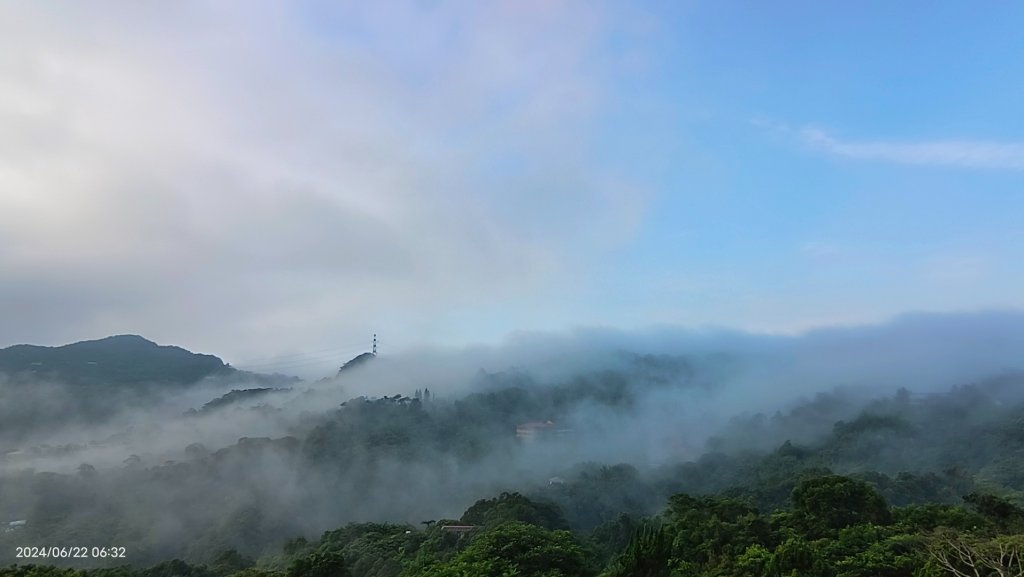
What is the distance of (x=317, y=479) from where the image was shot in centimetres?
10706

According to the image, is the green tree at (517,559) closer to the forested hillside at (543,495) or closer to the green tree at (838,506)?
the forested hillside at (543,495)

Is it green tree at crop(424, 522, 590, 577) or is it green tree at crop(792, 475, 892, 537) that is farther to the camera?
green tree at crop(792, 475, 892, 537)

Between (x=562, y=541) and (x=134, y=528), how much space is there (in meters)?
68.6

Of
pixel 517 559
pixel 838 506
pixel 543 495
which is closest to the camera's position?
pixel 517 559

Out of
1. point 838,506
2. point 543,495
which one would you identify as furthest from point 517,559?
point 543,495

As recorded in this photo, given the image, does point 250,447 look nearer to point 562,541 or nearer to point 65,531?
point 65,531

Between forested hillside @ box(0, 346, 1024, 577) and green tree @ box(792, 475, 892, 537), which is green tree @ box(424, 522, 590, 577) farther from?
green tree @ box(792, 475, 892, 537)

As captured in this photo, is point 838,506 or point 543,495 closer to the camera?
point 838,506

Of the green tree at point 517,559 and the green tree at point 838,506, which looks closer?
the green tree at point 517,559

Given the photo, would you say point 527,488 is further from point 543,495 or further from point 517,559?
point 517,559

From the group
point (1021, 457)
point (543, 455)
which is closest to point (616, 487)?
point (543, 455)

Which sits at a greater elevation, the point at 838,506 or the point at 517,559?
the point at 838,506

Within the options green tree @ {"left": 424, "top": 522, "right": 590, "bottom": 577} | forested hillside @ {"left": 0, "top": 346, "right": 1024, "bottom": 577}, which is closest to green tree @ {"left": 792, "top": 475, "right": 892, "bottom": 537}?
forested hillside @ {"left": 0, "top": 346, "right": 1024, "bottom": 577}

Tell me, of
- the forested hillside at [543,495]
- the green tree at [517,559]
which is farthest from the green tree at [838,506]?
the green tree at [517,559]
